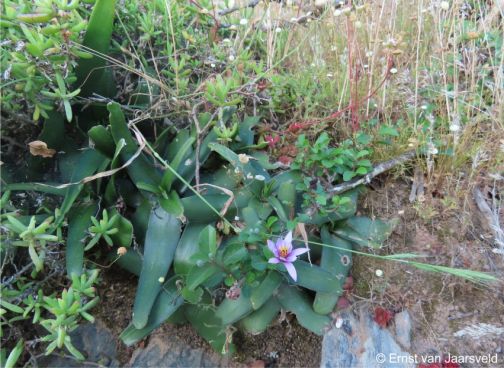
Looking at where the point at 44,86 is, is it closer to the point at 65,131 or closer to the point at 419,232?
the point at 65,131

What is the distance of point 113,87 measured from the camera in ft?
5.03

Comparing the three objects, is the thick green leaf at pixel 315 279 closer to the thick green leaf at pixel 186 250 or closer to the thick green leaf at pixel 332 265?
the thick green leaf at pixel 332 265

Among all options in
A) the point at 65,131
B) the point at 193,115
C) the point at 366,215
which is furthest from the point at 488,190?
the point at 65,131

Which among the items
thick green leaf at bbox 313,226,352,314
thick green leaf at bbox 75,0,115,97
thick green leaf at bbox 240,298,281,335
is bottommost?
thick green leaf at bbox 240,298,281,335

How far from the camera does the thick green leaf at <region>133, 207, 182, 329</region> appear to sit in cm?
122

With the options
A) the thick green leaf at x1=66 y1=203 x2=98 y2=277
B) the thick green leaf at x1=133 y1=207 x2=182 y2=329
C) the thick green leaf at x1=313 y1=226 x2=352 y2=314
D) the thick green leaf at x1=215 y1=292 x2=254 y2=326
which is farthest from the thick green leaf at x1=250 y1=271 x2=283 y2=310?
the thick green leaf at x1=66 y1=203 x2=98 y2=277

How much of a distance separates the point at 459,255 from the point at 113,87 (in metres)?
1.33

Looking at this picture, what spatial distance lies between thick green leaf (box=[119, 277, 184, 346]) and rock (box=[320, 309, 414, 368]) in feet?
1.58

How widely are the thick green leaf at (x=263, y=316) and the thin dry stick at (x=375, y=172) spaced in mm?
426

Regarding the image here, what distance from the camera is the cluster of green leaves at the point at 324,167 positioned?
1377 millimetres

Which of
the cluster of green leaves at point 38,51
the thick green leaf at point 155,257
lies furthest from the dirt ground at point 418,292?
the cluster of green leaves at point 38,51

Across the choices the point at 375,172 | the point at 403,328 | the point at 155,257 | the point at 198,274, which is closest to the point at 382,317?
the point at 403,328

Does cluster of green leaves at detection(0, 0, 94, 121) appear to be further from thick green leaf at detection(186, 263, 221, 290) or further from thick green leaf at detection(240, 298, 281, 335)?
thick green leaf at detection(240, 298, 281, 335)

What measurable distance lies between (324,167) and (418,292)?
19.9 inches
